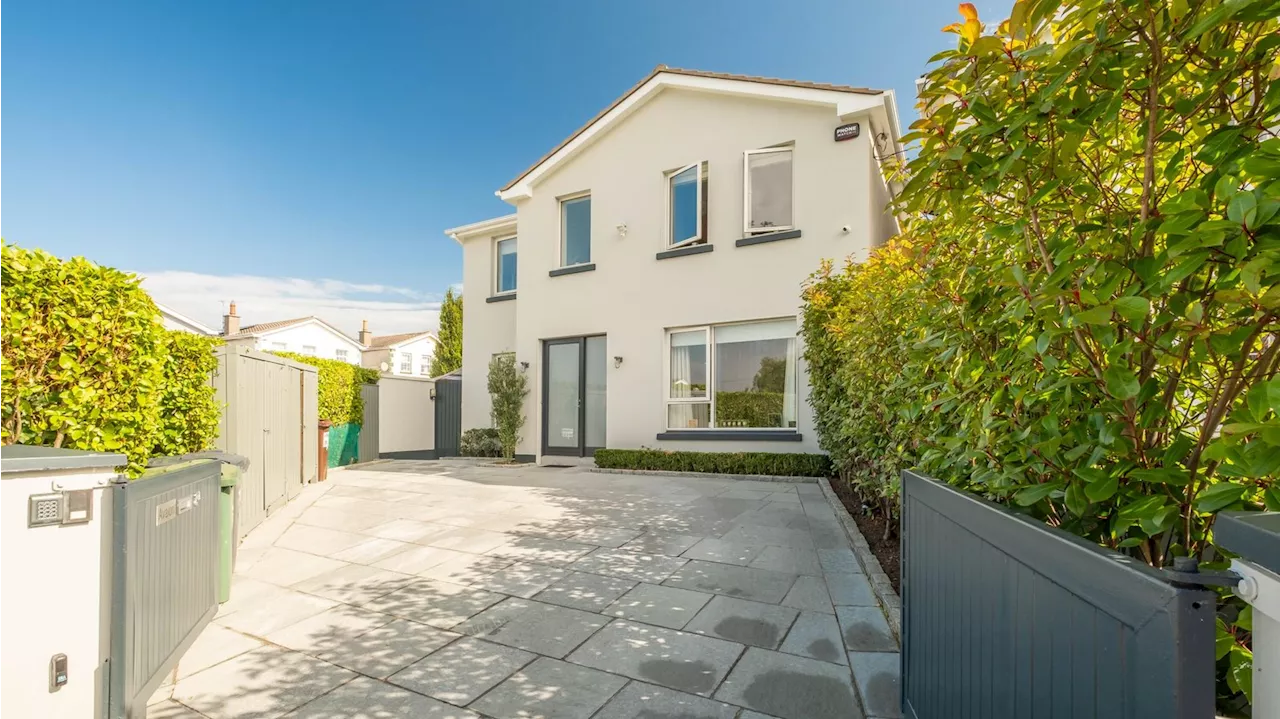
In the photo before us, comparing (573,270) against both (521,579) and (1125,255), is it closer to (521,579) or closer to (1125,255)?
(521,579)

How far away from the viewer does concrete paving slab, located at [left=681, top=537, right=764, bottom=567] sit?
4.49m

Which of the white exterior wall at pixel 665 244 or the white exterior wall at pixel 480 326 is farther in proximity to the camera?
the white exterior wall at pixel 480 326

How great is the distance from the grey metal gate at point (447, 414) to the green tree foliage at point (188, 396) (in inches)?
385

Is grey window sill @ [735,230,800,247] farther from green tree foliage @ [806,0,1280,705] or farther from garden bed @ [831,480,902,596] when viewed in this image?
green tree foliage @ [806,0,1280,705]

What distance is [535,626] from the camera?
3.31 metres

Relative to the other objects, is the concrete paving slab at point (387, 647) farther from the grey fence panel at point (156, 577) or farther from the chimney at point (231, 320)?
the chimney at point (231, 320)

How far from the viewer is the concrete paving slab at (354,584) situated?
12.8ft

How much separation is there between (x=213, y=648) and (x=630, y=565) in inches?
110

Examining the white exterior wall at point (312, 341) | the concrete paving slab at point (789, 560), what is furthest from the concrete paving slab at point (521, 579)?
the white exterior wall at point (312, 341)

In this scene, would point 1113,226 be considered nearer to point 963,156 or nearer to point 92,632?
point 963,156

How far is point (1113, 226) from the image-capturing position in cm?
132

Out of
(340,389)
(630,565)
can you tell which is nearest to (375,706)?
(630,565)

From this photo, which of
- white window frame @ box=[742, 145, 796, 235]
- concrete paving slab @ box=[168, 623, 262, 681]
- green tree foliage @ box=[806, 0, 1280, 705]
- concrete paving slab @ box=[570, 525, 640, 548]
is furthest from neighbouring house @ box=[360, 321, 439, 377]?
green tree foliage @ box=[806, 0, 1280, 705]

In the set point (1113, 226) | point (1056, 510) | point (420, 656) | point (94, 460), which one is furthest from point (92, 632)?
point (1113, 226)
